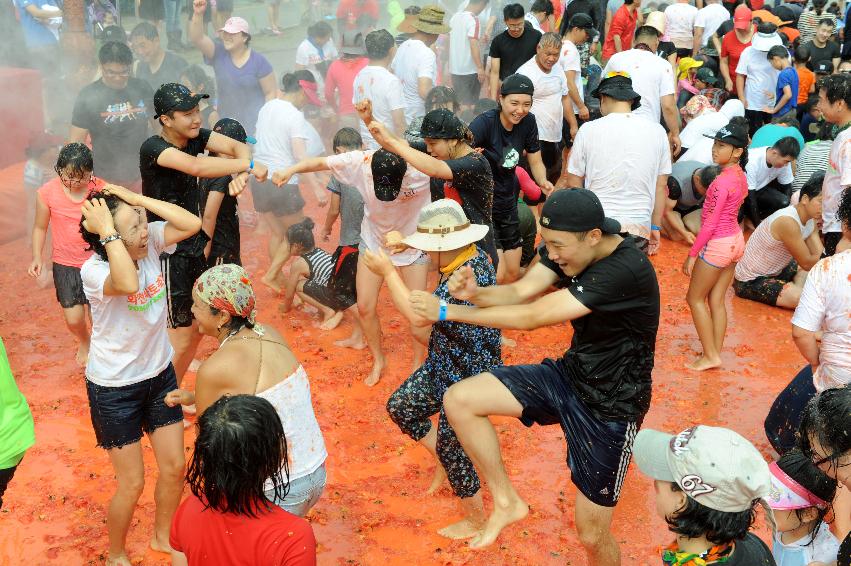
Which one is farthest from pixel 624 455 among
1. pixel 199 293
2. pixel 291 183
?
pixel 291 183

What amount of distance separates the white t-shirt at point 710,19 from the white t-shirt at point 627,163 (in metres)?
7.84

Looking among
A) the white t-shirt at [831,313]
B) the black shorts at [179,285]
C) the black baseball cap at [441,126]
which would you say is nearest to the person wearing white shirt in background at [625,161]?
the black baseball cap at [441,126]

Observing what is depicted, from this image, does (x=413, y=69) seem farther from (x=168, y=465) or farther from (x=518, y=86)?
(x=168, y=465)

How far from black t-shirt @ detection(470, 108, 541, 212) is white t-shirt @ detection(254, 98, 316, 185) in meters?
1.84

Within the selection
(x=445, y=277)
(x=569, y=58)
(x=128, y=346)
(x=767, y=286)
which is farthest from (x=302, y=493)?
(x=569, y=58)

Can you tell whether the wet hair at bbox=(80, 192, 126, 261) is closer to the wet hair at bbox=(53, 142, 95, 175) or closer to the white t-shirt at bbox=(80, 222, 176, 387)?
the white t-shirt at bbox=(80, 222, 176, 387)

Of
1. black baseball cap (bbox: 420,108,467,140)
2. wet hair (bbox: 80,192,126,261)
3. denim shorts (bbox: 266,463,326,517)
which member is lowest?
denim shorts (bbox: 266,463,326,517)

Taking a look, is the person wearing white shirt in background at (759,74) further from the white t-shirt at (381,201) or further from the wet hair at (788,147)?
the white t-shirt at (381,201)

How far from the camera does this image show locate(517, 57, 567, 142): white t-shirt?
833cm

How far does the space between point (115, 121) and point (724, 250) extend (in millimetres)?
5090

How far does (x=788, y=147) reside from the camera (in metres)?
8.15

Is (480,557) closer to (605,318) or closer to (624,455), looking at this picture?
(624,455)

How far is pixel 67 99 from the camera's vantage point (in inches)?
397

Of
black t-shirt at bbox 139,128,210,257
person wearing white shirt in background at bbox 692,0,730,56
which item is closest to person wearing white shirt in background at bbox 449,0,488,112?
person wearing white shirt in background at bbox 692,0,730,56
